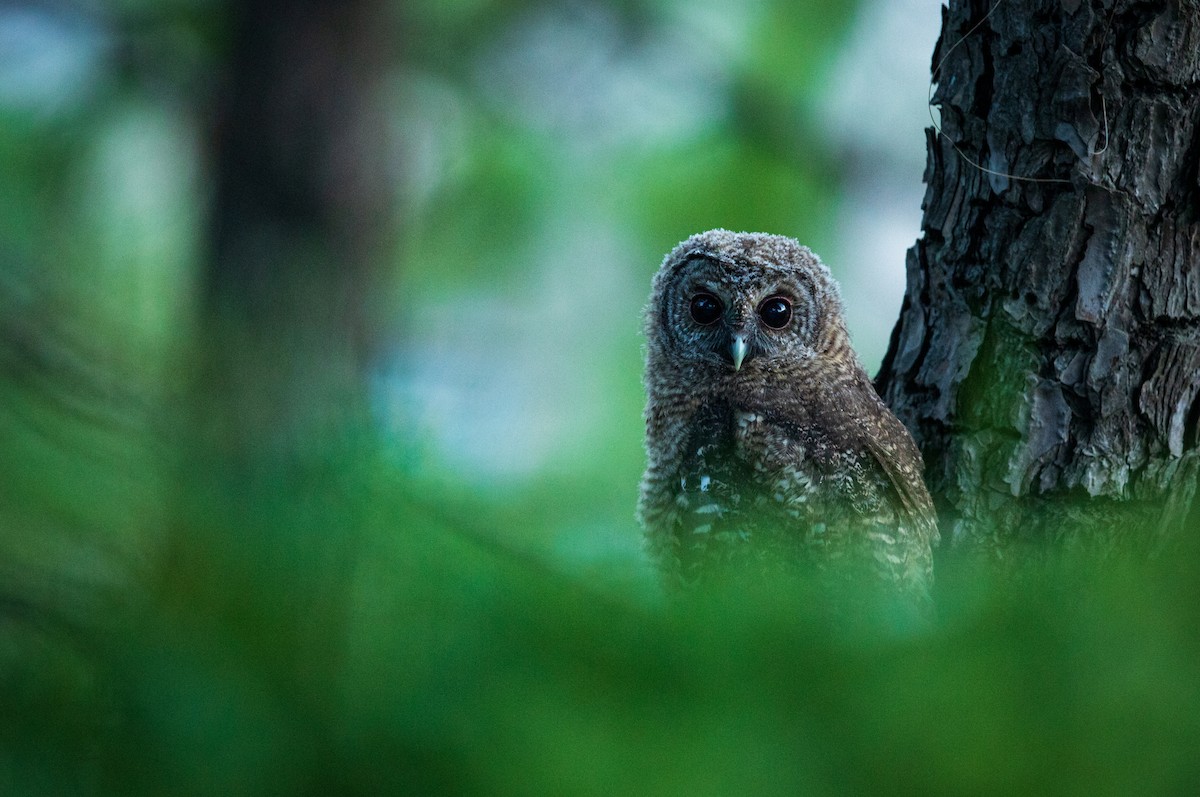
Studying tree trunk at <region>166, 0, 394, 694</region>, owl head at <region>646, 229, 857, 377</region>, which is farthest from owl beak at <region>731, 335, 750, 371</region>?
tree trunk at <region>166, 0, 394, 694</region>

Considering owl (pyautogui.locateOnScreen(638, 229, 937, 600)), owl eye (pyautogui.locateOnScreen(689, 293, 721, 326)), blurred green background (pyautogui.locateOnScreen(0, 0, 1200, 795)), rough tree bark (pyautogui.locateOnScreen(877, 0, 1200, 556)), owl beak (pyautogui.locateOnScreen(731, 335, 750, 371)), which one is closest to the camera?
blurred green background (pyautogui.locateOnScreen(0, 0, 1200, 795))

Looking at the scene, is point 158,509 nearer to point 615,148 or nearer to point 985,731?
point 985,731

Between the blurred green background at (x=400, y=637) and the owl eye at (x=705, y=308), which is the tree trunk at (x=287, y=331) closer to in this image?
the blurred green background at (x=400, y=637)

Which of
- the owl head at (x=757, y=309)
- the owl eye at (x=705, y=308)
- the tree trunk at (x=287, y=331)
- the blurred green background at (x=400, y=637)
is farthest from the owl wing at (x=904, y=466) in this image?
the blurred green background at (x=400, y=637)

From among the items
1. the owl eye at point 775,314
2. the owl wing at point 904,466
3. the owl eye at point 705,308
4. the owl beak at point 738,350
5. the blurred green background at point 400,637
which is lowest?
the blurred green background at point 400,637

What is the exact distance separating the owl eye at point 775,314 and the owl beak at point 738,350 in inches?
4.0

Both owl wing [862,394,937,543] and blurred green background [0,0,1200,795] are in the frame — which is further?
owl wing [862,394,937,543]

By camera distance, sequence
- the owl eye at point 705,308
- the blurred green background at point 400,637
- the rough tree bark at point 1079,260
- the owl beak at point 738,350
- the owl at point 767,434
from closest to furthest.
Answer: the blurred green background at point 400,637 < the rough tree bark at point 1079,260 < the owl at point 767,434 < the owl beak at point 738,350 < the owl eye at point 705,308

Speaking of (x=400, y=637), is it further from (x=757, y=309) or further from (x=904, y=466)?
(x=757, y=309)

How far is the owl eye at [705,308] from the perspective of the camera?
9.61 ft

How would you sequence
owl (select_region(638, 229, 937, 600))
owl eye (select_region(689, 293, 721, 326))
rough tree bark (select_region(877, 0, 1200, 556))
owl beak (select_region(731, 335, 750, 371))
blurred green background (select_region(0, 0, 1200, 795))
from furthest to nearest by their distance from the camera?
owl eye (select_region(689, 293, 721, 326)) → owl beak (select_region(731, 335, 750, 371)) → owl (select_region(638, 229, 937, 600)) → rough tree bark (select_region(877, 0, 1200, 556)) → blurred green background (select_region(0, 0, 1200, 795))

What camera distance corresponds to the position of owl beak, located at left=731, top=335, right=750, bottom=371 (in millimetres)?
2783

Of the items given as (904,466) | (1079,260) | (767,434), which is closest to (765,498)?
(767,434)

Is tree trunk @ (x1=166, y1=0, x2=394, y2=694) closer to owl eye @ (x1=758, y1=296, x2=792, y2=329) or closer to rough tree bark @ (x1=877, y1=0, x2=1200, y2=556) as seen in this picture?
owl eye @ (x1=758, y1=296, x2=792, y2=329)
